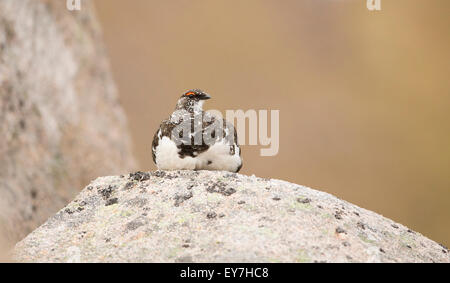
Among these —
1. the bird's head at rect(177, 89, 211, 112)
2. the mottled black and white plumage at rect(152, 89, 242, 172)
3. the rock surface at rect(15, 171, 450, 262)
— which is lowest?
the rock surface at rect(15, 171, 450, 262)

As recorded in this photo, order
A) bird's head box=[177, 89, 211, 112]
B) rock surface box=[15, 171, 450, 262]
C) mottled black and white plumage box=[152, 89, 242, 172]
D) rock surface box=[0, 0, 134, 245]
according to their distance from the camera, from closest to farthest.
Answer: rock surface box=[15, 171, 450, 262] → mottled black and white plumage box=[152, 89, 242, 172] → bird's head box=[177, 89, 211, 112] → rock surface box=[0, 0, 134, 245]

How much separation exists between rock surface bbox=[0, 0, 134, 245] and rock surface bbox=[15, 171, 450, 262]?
274 cm

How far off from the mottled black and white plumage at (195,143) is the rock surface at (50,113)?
289cm

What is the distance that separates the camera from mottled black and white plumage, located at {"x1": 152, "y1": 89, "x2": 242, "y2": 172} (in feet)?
17.8

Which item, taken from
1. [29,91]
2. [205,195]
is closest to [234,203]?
[205,195]

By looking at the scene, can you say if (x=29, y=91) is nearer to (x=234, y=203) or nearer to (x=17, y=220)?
(x=17, y=220)

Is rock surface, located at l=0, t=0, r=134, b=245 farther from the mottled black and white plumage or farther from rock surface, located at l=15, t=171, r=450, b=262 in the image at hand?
the mottled black and white plumage

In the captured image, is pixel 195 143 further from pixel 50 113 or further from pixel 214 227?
pixel 50 113

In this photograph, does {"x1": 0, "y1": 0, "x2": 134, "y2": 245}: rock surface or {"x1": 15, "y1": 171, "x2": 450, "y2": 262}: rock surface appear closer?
{"x1": 15, "y1": 171, "x2": 450, "y2": 262}: rock surface

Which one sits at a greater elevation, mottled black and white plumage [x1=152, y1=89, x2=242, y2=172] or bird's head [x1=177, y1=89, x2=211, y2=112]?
bird's head [x1=177, y1=89, x2=211, y2=112]

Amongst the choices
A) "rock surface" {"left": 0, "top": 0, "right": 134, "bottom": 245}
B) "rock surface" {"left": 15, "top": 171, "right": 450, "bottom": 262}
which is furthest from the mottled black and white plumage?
"rock surface" {"left": 0, "top": 0, "right": 134, "bottom": 245}

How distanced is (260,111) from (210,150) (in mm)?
13020

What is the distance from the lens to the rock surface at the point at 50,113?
8.56 m

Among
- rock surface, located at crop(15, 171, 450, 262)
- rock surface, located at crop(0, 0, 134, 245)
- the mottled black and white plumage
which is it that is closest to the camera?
rock surface, located at crop(15, 171, 450, 262)
